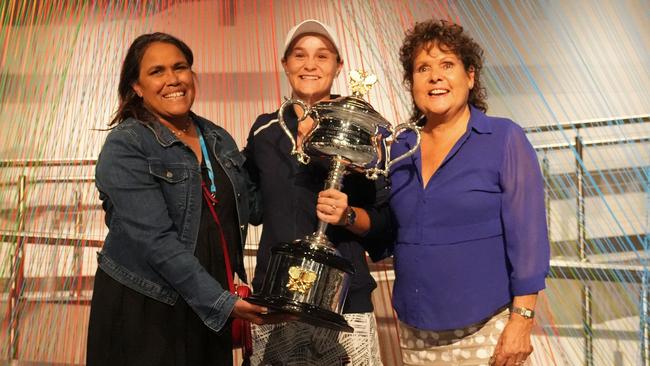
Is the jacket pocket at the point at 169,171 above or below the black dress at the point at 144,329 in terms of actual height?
above

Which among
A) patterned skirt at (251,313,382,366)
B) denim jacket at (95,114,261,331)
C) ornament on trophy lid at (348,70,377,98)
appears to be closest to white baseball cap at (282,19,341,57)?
ornament on trophy lid at (348,70,377,98)

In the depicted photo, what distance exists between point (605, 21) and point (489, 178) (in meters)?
1.91

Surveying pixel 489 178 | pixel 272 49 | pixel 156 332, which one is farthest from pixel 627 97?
pixel 156 332

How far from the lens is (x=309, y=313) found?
4.66 feet

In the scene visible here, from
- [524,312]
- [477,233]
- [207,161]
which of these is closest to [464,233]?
[477,233]

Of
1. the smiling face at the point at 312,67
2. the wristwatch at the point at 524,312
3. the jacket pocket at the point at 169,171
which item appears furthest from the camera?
the smiling face at the point at 312,67

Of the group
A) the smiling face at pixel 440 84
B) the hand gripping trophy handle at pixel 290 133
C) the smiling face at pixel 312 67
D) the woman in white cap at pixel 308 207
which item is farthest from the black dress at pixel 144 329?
the smiling face at pixel 440 84

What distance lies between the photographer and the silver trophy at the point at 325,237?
4.74ft

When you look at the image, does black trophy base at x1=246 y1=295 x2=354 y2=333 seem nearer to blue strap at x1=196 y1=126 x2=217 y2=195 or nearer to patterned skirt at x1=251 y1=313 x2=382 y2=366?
patterned skirt at x1=251 y1=313 x2=382 y2=366

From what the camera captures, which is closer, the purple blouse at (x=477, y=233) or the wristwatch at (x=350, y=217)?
the purple blouse at (x=477, y=233)

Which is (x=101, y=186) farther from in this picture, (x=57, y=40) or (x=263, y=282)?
(x=57, y=40)

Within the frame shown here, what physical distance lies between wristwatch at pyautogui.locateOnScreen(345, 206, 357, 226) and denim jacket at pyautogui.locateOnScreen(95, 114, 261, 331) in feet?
0.88

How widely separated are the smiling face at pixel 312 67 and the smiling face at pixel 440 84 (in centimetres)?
22

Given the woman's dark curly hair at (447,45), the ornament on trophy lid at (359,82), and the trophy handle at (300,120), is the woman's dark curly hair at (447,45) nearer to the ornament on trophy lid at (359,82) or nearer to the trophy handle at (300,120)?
→ the ornament on trophy lid at (359,82)
